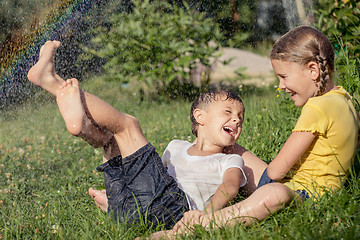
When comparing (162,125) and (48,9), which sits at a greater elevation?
(48,9)

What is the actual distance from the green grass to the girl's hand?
7 cm

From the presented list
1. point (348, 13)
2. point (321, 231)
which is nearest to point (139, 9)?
point (348, 13)

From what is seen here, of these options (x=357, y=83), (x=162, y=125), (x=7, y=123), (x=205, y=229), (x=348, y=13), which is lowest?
(x=7, y=123)

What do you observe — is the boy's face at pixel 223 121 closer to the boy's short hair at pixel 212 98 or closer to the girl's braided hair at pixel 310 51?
the boy's short hair at pixel 212 98

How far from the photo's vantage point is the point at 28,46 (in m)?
5.05

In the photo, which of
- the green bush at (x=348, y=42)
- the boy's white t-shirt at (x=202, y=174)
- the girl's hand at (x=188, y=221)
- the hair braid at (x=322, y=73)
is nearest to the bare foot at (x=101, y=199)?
the boy's white t-shirt at (x=202, y=174)

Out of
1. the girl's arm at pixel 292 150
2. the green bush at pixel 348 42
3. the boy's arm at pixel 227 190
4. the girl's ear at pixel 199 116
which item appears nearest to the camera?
the girl's arm at pixel 292 150

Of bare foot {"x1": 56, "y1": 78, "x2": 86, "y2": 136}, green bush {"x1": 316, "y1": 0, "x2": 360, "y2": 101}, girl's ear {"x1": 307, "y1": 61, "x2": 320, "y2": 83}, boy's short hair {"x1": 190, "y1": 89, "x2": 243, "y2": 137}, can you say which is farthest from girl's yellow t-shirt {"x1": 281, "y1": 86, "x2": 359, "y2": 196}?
bare foot {"x1": 56, "y1": 78, "x2": 86, "y2": 136}

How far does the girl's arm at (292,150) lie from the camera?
7.05 feet

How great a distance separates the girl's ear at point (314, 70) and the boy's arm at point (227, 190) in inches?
24.1

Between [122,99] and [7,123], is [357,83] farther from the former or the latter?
[7,123]

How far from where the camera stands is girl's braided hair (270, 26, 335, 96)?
2.21m

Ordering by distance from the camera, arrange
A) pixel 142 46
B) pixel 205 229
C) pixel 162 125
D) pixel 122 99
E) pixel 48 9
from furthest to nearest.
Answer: pixel 122 99 → pixel 142 46 → pixel 48 9 → pixel 162 125 → pixel 205 229

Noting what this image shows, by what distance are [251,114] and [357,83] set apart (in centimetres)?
156
